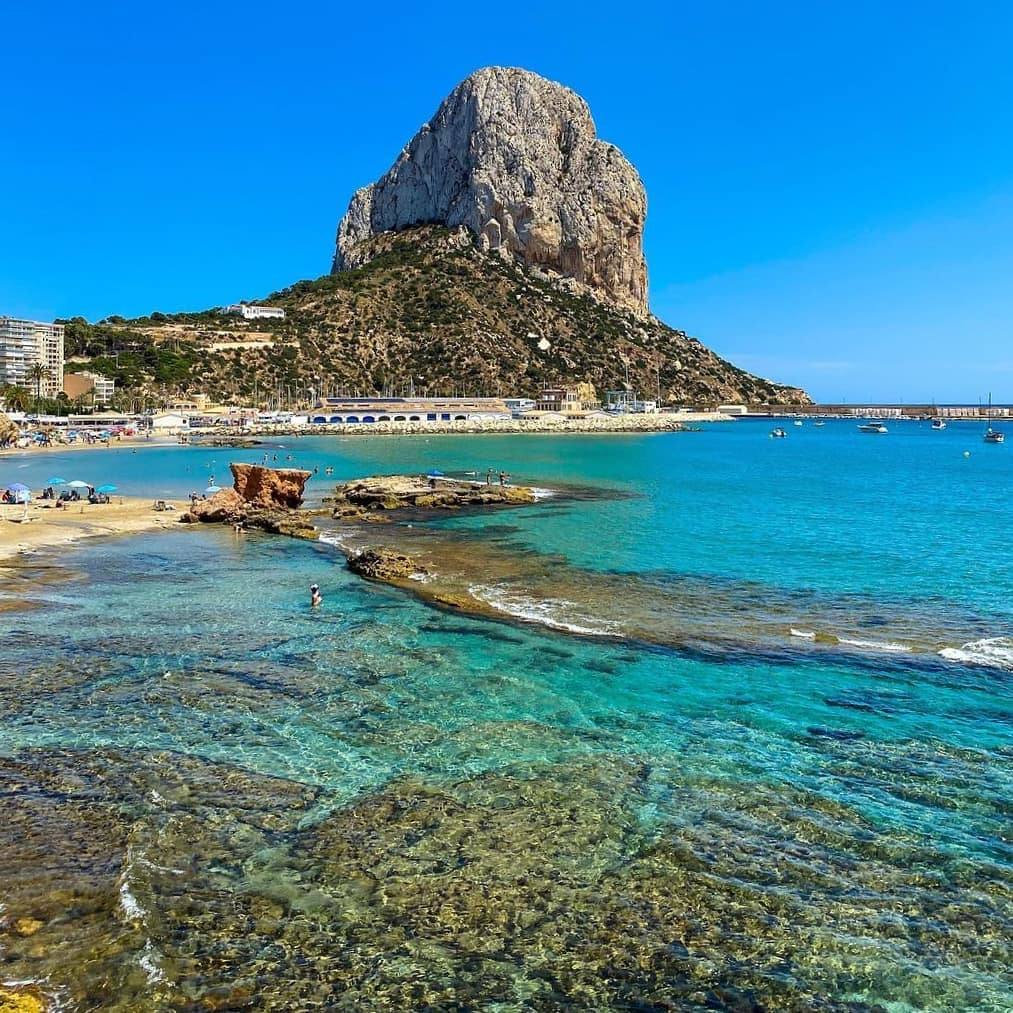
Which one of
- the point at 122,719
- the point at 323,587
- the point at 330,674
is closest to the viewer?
the point at 122,719

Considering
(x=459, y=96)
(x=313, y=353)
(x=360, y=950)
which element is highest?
→ (x=459, y=96)

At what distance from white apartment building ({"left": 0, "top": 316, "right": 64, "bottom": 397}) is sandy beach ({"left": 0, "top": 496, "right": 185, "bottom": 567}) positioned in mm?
128851

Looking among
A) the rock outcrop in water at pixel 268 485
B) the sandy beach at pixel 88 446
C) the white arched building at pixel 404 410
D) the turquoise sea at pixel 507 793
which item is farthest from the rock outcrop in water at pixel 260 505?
the white arched building at pixel 404 410

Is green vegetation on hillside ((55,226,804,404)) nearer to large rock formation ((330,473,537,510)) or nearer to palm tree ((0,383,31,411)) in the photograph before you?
palm tree ((0,383,31,411))

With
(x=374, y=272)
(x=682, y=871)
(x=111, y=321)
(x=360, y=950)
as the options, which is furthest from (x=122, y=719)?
(x=111, y=321)

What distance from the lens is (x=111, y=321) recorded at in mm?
197625

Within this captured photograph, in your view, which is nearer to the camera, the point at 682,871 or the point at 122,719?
the point at 682,871

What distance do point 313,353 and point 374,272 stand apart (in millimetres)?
33594

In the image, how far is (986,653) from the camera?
20.0 m

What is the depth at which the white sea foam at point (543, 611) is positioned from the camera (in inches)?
867

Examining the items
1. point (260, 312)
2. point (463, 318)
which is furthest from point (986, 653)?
point (260, 312)

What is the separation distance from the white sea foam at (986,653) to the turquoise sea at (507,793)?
10 centimetres

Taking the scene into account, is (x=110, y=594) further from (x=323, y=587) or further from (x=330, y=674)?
(x=330, y=674)

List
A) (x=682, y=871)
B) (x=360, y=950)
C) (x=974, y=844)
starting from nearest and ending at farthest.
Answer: (x=360, y=950) < (x=682, y=871) < (x=974, y=844)
